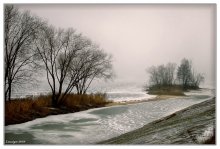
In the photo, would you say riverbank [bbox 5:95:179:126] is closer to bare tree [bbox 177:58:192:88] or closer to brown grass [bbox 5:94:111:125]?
brown grass [bbox 5:94:111:125]

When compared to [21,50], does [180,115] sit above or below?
below

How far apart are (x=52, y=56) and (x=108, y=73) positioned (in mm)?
611

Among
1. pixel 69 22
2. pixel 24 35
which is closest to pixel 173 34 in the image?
pixel 69 22

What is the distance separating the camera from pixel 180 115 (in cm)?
395

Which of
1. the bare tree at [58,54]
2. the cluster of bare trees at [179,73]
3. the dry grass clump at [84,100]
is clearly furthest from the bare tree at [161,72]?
the bare tree at [58,54]

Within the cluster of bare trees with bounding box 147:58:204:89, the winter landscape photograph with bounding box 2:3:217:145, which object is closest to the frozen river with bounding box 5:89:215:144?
the winter landscape photograph with bounding box 2:3:217:145

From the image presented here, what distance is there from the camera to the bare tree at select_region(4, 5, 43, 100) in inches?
152

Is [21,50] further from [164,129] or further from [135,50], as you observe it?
[164,129]

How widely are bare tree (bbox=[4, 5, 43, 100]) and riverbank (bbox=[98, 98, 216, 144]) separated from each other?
1077 millimetres

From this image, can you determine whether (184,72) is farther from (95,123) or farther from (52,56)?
(52,56)

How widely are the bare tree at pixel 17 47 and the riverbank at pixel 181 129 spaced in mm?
1077

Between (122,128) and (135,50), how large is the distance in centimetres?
81

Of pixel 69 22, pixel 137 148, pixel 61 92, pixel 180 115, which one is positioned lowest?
pixel 137 148

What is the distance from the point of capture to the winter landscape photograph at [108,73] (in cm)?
386
